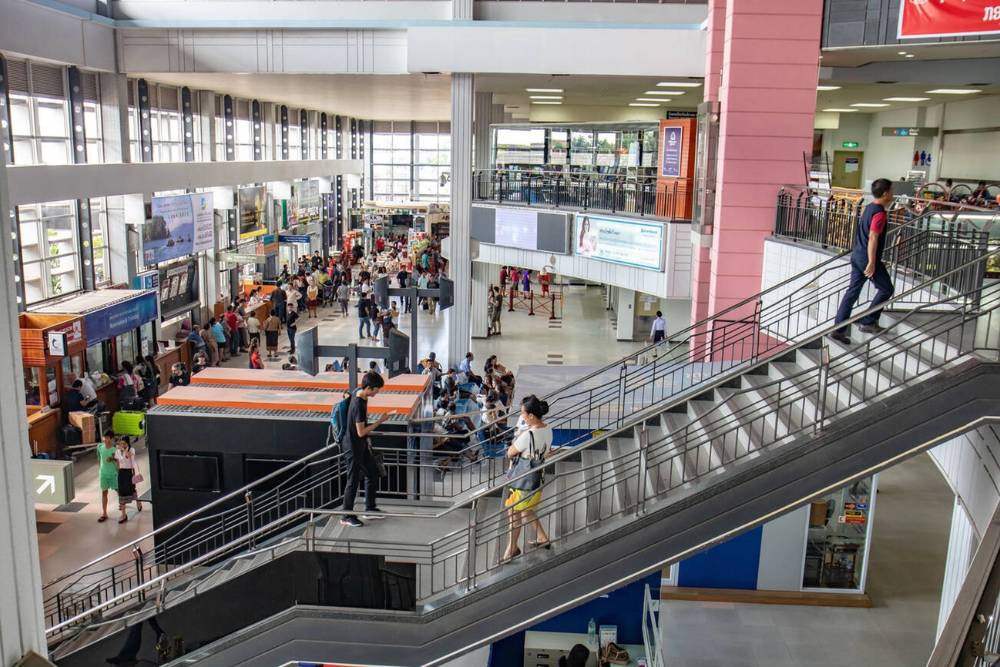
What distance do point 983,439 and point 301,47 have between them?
1835 centimetres

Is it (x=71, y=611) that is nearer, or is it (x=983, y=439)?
(x=983, y=439)

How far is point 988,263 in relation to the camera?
795 centimetres

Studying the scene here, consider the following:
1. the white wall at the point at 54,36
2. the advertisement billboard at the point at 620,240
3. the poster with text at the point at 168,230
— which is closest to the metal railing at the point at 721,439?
the advertisement billboard at the point at 620,240

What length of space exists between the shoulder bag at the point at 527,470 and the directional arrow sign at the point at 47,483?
26.4ft

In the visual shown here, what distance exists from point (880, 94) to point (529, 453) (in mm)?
19219

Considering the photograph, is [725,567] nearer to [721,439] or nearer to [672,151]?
[721,439]

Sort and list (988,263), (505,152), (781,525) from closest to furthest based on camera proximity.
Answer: (988,263) < (781,525) < (505,152)

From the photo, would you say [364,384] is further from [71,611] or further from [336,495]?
[71,611]

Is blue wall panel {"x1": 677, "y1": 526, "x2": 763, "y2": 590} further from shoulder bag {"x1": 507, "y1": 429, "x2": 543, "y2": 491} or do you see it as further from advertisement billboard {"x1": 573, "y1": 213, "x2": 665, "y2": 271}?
advertisement billboard {"x1": 573, "y1": 213, "x2": 665, "y2": 271}

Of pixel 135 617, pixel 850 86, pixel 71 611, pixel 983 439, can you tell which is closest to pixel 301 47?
pixel 850 86

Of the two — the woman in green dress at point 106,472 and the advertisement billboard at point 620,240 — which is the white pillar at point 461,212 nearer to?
the advertisement billboard at point 620,240

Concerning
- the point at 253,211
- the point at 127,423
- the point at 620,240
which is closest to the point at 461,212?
the point at 620,240

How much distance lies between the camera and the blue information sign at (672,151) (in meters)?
17.8

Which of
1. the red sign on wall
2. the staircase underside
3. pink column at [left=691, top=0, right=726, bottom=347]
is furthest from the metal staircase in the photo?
pink column at [left=691, top=0, right=726, bottom=347]
